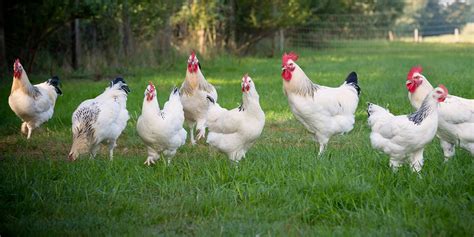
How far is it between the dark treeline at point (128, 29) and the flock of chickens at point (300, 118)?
762cm

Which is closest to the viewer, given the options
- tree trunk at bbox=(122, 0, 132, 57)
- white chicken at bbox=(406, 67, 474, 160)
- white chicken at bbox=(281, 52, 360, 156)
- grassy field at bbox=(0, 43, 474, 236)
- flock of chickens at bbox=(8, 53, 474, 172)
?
grassy field at bbox=(0, 43, 474, 236)

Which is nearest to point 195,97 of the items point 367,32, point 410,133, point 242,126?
point 242,126

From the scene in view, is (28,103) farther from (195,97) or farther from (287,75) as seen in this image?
(287,75)

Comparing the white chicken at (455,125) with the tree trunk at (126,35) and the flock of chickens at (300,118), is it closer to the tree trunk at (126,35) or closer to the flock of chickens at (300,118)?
the flock of chickens at (300,118)

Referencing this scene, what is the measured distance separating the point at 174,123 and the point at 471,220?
354cm

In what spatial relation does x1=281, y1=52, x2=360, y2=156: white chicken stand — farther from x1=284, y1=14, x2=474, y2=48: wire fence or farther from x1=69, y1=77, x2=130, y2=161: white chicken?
x1=284, y1=14, x2=474, y2=48: wire fence

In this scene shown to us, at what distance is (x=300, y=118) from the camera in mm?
7910

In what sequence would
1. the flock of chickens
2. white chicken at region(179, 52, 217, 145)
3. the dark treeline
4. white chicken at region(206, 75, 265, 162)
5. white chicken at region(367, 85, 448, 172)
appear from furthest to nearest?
the dark treeline → white chicken at region(179, 52, 217, 145) → white chicken at region(206, 75, 265, 162) → the flock of chickens → white chicken at region(367, 85, 448, 172)

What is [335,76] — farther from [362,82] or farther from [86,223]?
[86,223]

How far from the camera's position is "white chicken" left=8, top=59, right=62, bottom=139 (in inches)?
368

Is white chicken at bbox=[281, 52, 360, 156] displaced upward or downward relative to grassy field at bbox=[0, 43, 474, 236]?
upward

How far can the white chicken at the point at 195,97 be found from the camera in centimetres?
919

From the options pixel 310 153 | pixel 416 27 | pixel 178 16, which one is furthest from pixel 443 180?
pixel 416 27

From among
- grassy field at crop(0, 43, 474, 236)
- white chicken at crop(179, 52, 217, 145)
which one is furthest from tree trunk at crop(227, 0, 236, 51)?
grassy field at crop(0, 43, 474, 236)
